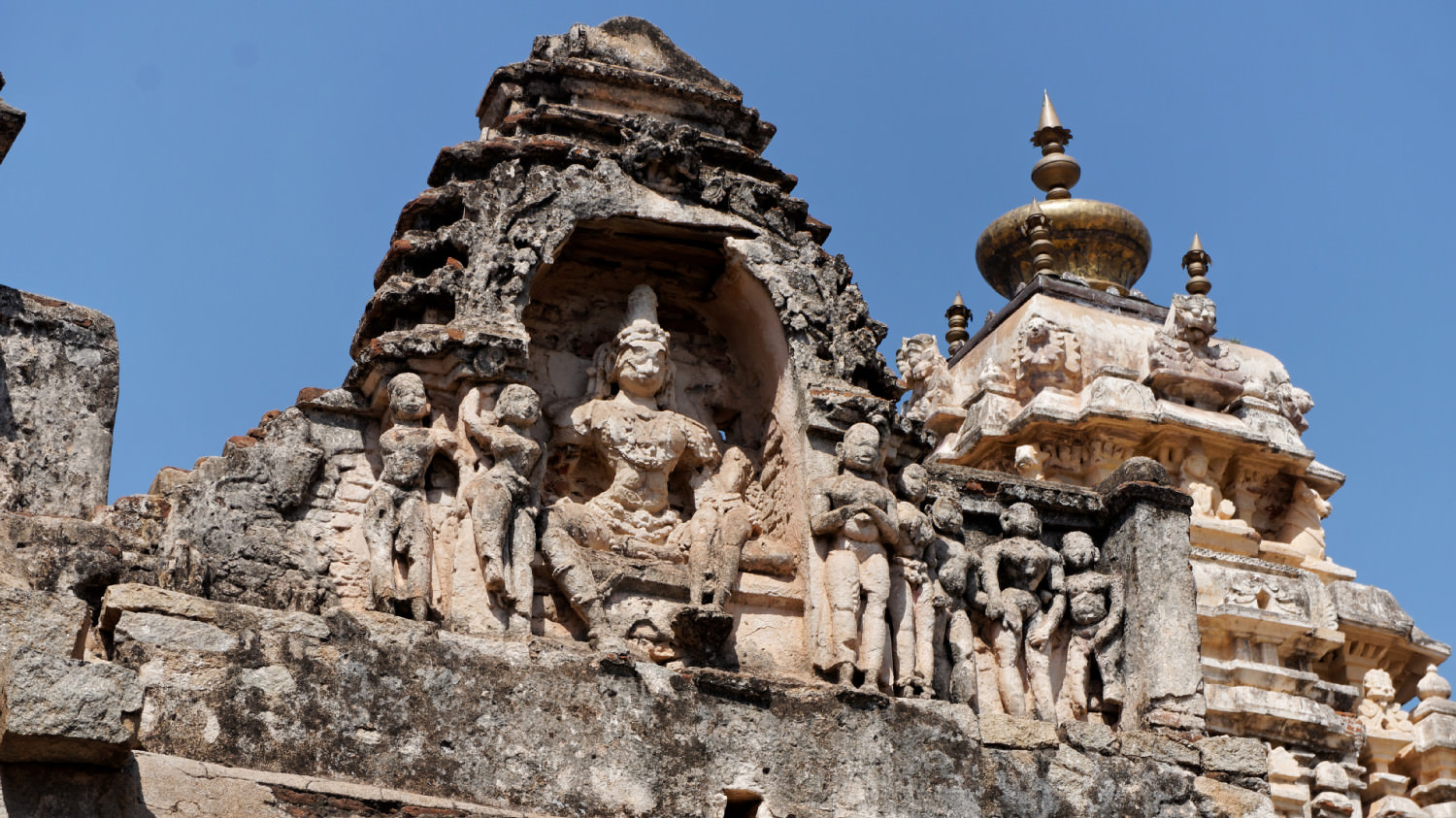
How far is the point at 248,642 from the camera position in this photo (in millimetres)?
11305

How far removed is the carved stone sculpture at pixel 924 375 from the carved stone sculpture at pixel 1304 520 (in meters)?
3.22

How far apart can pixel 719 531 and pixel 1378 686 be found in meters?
9.33

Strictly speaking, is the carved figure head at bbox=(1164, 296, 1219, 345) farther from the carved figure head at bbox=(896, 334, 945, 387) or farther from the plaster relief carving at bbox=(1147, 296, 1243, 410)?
the carved figure head at bbox=(896, 334, 945, 387)

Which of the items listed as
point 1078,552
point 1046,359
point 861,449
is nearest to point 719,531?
point 861,449

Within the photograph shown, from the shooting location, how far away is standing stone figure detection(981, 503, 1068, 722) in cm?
1359

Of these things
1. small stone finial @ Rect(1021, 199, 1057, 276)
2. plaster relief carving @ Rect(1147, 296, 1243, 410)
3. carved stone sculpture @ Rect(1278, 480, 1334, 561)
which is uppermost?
small stone finial @ Rect(1021, 199, 1057, 276)

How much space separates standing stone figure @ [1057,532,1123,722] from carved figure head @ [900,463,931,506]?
1085 mm

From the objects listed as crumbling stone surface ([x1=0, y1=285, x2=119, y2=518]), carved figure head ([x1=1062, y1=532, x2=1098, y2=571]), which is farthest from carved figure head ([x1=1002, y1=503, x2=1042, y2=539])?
crumbling stone surface ([x1=0, y1=285, x2=119, y2=518])

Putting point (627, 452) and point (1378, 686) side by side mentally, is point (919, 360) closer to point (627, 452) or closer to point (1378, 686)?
point (1378, 686)

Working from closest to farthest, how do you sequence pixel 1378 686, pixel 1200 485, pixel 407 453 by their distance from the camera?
pixel 407 453
pixel 1200 485
pixel 1378 686

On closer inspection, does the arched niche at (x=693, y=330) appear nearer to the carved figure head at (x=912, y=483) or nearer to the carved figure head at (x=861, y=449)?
the carved figure head at (x=861, y=449)

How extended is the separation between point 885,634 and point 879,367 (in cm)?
194

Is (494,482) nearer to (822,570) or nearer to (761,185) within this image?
(822,570)

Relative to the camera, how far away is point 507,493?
40.9 ft
